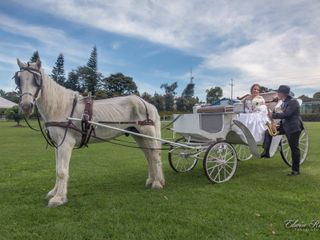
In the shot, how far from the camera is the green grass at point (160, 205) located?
441cm

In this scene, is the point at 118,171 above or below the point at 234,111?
below

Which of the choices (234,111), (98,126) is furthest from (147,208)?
(234,111)

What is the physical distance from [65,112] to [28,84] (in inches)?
33.1

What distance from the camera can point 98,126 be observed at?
20.4ft

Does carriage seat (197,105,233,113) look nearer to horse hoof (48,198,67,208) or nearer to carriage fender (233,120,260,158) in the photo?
carriage fender (233,120,260,158)

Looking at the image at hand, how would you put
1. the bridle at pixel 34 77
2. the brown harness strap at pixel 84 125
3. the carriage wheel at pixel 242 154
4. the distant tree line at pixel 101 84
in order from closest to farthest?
the bridle at pixel 34 77 < the brown harness strap at pixel 84 125 < the carriage wheel at pixel 242 154 < the distant tree line at pixel 101 84

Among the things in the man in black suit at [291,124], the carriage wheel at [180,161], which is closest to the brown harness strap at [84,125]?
the carriage wheel at [180,161]

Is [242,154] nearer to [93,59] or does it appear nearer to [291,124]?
[291,124]

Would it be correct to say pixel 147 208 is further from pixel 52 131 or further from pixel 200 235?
pixel 52 131

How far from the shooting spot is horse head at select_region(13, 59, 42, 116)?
203 inches

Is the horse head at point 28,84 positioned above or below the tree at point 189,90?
below

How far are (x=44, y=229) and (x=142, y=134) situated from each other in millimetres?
2643

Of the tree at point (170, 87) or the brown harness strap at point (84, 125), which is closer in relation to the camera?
the brown harness strap at point (84, 125)

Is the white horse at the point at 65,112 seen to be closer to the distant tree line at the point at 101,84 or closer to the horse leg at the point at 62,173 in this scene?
the horse leg at the point at 62,173
